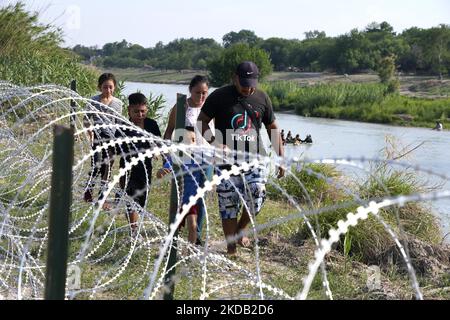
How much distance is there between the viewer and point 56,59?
18906mm

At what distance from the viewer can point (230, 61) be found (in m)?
57.7

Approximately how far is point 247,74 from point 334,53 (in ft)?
250

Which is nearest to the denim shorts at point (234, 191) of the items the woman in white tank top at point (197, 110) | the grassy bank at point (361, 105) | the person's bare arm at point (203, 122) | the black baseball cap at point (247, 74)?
the woman in white tank top at point (197, 110)

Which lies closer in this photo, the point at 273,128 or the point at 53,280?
the point at 53,280

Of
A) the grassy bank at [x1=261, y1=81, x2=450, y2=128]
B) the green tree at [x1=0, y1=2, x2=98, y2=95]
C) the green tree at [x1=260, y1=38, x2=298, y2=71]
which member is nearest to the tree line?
the green tree at [x1=260, y1=38, x2=298, y2=71]

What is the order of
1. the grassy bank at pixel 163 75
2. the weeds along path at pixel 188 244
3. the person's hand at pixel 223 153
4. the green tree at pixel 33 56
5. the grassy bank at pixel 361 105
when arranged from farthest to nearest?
the grassy bank at pixel 163 75
the grassy bank at pixel 361 105
the green tree at pixel 33 56
the weeds along path at pixel 188 244
the person's hand at pixel 223 153

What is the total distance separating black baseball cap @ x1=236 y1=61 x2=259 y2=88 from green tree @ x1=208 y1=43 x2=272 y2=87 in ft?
161

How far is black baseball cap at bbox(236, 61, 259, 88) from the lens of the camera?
5516 mm

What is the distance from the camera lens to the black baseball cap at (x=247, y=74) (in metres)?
5.52

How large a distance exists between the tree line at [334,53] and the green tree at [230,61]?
15.0 inches

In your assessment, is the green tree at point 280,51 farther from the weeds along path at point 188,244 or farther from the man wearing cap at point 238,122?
the man wearing cap at point 238,122
